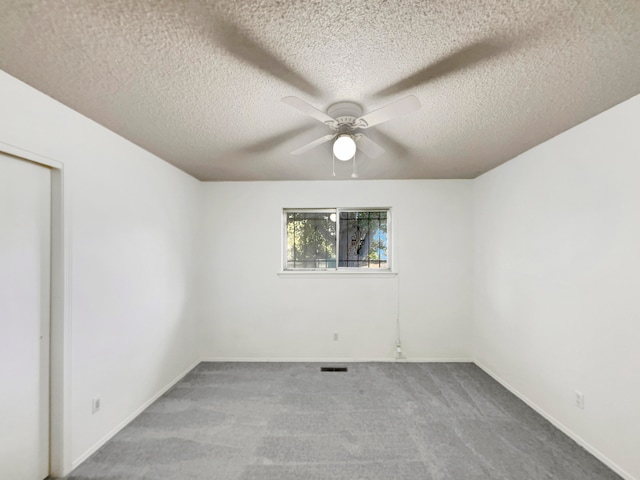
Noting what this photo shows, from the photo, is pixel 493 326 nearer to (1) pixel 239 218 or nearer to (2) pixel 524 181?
(2) pixel 524 181

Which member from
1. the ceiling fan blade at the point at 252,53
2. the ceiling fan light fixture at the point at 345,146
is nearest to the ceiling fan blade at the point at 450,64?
the ceiling fan light fixture at the point at 345,146

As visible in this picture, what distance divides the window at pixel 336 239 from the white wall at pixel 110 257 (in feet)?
4.74

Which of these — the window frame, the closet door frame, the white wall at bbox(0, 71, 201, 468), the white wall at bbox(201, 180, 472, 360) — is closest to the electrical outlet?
the white wall at bbox(0, 71, 201, 468)

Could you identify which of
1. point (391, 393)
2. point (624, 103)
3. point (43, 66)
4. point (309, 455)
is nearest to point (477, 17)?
point (624, 103)

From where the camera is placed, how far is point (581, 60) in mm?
1290

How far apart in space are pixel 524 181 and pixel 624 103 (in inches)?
38.3

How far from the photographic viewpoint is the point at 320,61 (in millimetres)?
1298

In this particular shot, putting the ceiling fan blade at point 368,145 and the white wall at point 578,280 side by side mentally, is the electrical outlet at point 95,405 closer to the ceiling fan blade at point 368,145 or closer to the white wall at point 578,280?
the ceiling fan blade at point 368,145

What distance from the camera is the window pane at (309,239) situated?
148 inches

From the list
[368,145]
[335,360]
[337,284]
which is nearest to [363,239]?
[337,284]

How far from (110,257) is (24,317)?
618 mm

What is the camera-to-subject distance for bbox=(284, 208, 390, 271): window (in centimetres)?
373

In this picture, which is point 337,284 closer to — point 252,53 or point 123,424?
point 123,424

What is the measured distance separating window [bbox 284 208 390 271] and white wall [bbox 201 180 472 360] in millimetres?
173
